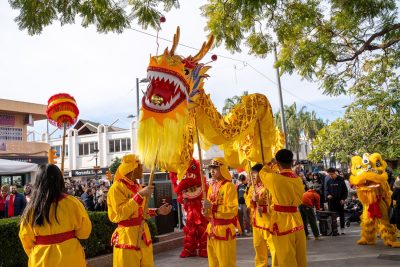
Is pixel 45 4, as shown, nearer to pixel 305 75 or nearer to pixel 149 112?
pixel 149 112

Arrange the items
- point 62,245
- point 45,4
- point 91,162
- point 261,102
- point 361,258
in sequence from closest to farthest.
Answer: point 62,245 < point 45,4 < point 261,102 < point 361,258 < point 91,162

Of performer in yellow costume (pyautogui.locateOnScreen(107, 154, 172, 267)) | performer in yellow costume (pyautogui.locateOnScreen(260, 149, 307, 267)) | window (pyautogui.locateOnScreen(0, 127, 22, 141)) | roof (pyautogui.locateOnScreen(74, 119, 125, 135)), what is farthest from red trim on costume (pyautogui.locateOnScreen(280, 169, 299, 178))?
roof (pyautogui.locateOnScreen(74, 119, 125, 135))

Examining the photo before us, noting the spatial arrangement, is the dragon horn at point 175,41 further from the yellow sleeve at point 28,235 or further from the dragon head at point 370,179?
the dragon head at point 370,179

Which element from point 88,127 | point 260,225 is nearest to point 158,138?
point 260,225

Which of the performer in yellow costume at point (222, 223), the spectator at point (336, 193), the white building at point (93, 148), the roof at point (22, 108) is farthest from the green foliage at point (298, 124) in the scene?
the performer in yellow costume at point (222, 223)

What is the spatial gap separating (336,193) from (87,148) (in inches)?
1361

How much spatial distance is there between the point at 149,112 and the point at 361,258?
5101 mm

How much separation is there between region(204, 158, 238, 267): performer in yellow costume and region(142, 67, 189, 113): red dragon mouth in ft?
4.80

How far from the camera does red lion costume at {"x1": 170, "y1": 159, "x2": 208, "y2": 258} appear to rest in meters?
7.76

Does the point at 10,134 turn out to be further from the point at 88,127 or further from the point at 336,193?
the point at 336,193

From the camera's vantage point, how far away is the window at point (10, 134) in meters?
24.7

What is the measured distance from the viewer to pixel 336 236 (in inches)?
372

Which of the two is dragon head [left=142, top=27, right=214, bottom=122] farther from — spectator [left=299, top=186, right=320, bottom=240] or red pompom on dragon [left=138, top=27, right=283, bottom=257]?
spectator [left=299, top=186, right=320, bottom=240]

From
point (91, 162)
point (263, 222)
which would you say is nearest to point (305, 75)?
point (263, 222)
